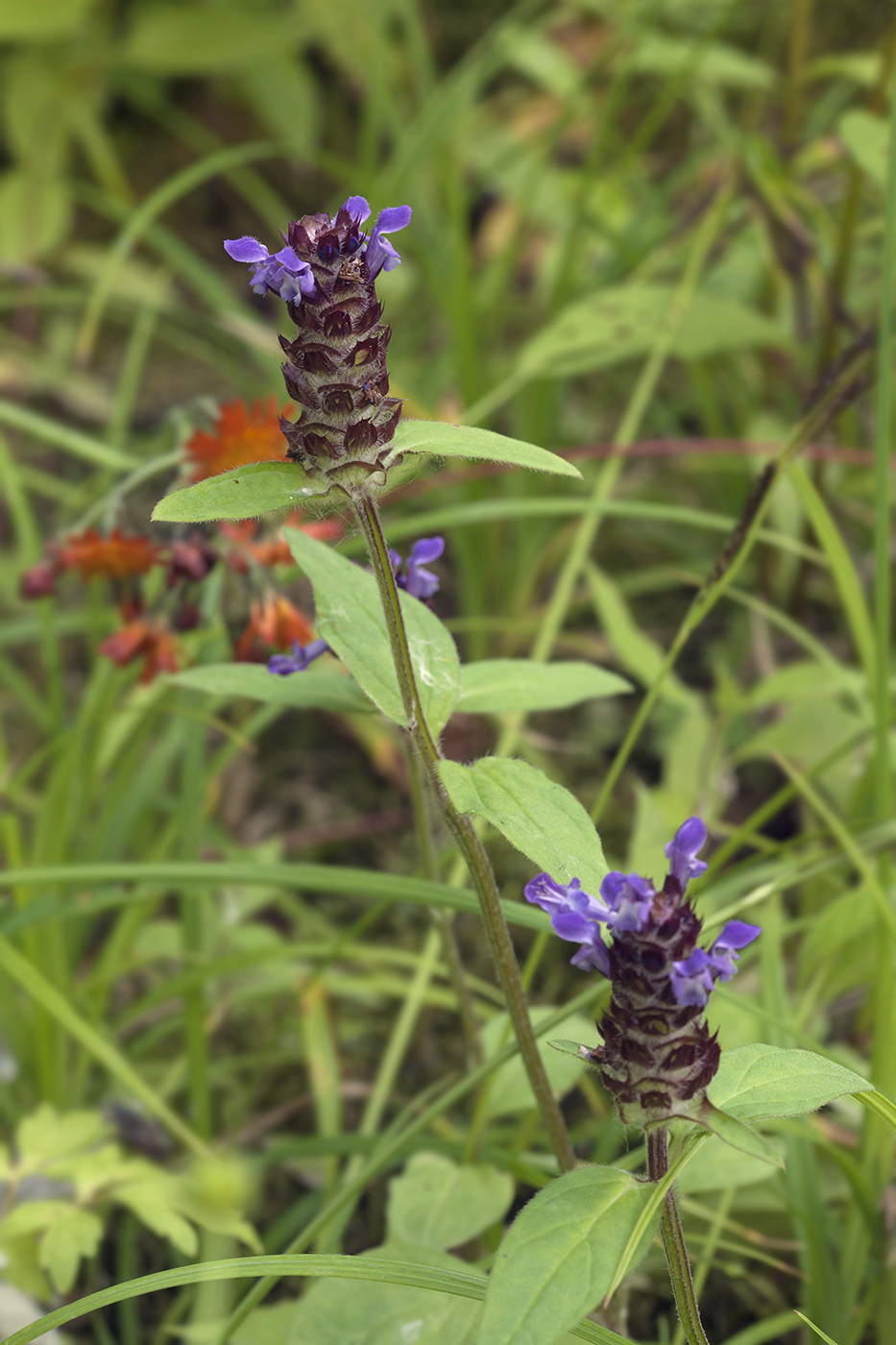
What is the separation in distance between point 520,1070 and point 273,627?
19.9 inches

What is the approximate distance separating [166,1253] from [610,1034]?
2.96 feet

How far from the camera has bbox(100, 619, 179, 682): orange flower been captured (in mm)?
1257

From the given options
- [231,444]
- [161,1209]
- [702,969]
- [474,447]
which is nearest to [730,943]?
[702,969]

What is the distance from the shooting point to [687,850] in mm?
636

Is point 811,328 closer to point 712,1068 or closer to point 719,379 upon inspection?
point 719,379

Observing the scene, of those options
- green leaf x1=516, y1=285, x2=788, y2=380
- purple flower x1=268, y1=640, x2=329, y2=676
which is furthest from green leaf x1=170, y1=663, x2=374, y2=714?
green leaf x1=516, y1=285, x2=788, y2=380

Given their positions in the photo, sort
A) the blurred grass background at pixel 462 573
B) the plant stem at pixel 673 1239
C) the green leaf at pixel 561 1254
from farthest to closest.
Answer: the blurred grass background at pixel 462 573 < the plant stem at pixel 673 1239 < the green leaf at pixel 561 1254

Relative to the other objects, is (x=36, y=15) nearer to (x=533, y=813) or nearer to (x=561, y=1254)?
(x=533, y=813)

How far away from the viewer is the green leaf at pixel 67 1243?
0.96 m

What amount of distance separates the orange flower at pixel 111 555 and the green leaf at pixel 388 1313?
2.39ft

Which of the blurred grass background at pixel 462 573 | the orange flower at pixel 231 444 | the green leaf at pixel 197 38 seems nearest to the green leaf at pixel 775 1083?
the blurred grass background at pixel 462 573

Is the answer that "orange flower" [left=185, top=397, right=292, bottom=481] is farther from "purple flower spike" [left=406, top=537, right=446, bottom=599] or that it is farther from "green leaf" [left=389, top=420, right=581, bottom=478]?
"green leaf" [left=389, top=420, right=581, bottom=478]

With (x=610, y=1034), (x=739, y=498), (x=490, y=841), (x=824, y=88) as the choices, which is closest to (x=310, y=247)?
(x=610, y=1034)

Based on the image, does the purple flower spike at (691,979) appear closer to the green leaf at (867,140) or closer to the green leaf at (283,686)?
the green leaf at (283,686)
